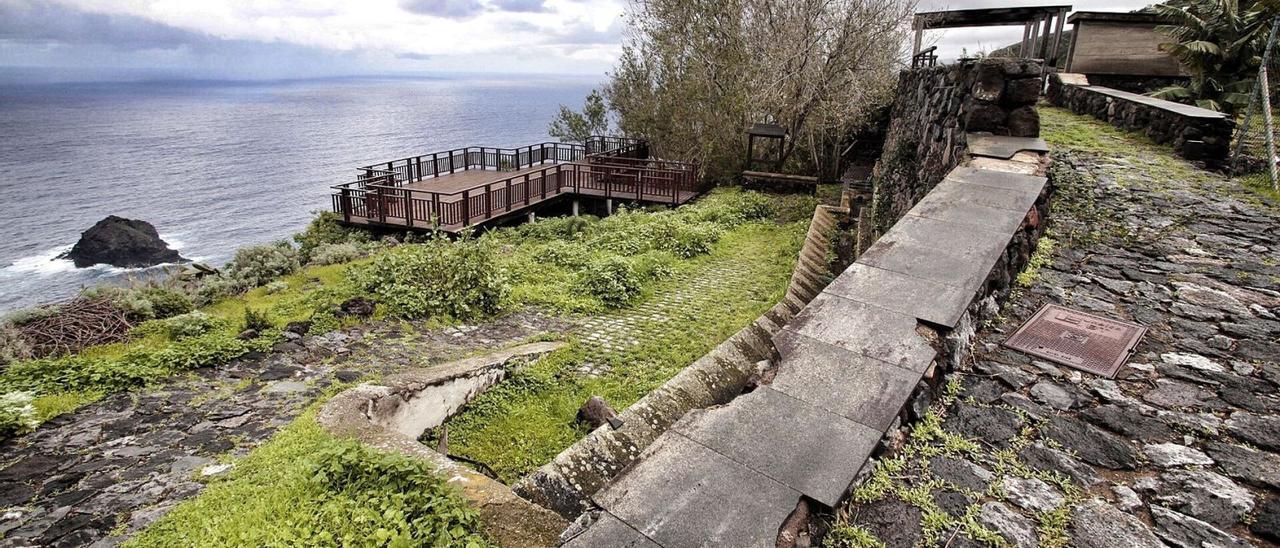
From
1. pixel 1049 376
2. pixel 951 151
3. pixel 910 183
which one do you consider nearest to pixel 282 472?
pixel 1049 376

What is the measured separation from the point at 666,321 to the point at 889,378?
550 centimetres

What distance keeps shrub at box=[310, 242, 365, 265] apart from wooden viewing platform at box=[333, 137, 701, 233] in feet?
5.89

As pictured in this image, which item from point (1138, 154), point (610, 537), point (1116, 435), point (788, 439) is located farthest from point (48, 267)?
point (1138, 154)

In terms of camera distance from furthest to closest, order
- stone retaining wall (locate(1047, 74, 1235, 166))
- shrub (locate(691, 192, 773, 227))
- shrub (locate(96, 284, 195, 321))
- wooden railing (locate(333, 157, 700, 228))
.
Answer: wooden railing (locate(333, 157, 700, 228)) → shrub (locate(691, 192, 773, 227)) → stone retaining wall (locate(1047, 74, 1235, 166)) → shrub (locate(96, 284, 195, 321))

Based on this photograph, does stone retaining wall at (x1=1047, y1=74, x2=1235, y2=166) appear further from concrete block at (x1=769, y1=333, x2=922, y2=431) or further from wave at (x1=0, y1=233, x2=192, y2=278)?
wave at (x1=0, y1=233, x2=192, y2=278)

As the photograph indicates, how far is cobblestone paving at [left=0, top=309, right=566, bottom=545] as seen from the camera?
3762 mm

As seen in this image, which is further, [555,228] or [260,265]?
[555,228]

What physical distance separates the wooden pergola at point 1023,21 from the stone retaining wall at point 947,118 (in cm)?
342

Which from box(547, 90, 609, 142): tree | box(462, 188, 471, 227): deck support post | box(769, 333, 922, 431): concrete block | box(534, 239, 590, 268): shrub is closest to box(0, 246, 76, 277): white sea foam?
box(462, 188, 471, 227): deck support post

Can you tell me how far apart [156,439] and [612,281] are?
5.84 meters

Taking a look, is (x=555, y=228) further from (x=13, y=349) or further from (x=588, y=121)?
(x=588, y=121)

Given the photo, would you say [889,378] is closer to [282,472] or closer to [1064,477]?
[1064,477]

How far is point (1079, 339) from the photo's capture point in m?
3.62

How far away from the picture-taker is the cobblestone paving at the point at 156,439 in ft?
12.3
